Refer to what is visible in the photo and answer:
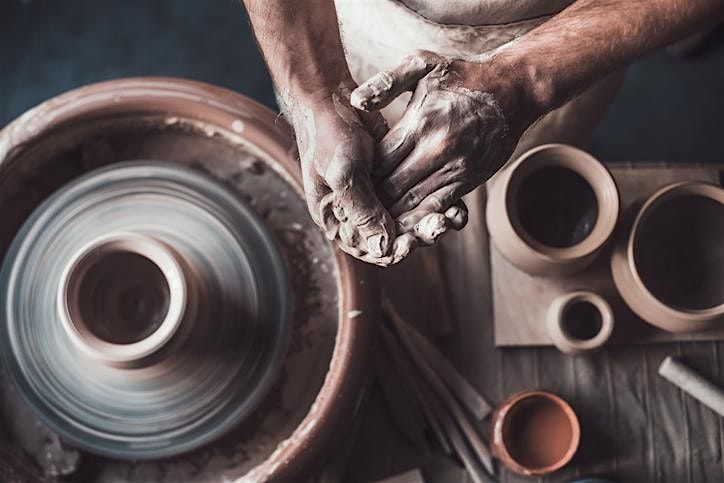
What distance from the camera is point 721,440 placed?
1.42 m

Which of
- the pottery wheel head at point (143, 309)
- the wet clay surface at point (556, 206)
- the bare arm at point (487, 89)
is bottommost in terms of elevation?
the wet clay surface at point (556, 206)

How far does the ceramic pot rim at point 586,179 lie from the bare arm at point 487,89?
0.30 m

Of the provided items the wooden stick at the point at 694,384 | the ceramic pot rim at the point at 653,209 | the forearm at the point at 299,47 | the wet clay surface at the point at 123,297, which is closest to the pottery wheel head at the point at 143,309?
the wet clay surface at the point at 123,297

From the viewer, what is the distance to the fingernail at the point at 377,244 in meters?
0.91

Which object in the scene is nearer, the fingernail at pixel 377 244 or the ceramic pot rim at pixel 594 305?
the fingernail at pixel 377 244

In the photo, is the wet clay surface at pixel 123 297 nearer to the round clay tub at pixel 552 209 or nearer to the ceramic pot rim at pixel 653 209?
the round clay tub at pixel 552 209

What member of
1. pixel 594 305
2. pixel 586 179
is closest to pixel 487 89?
pixel 586 179

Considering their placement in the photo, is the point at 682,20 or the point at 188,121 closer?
the point at 682,20

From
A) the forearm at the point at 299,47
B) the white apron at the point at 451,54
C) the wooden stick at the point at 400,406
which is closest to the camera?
the forearm at the point at 299,47

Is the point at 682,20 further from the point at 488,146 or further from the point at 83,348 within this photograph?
the point at 83,348

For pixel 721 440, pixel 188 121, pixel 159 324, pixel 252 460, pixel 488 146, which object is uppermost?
pixel 188 121

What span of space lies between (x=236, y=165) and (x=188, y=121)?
0.10 meters

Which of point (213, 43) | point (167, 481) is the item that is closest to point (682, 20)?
point (167, 481)

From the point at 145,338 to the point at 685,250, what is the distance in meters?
0.86
